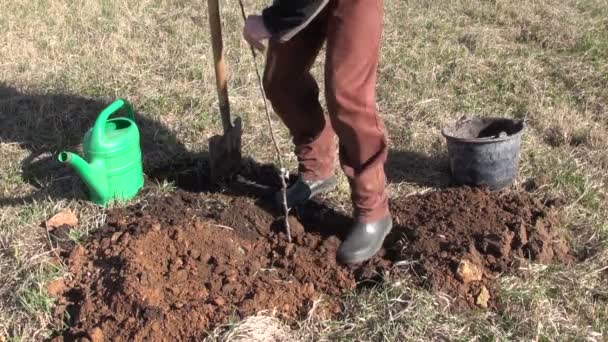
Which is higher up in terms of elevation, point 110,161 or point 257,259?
point 110,161

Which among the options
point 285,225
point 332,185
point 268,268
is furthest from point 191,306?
point 332,185

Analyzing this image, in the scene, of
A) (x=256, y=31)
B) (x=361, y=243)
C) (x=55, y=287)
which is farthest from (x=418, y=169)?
(x=55, y=287)

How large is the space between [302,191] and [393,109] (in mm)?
1547

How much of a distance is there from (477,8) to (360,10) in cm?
446

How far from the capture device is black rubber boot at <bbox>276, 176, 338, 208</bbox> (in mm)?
3795

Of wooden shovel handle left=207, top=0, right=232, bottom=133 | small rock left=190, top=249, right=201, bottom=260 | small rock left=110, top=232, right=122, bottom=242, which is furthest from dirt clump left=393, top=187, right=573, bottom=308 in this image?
small rock left=110, top=232, right=122, bottom=242

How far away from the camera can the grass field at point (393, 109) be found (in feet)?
10.2

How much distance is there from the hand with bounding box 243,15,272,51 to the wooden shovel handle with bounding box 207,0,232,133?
36 cm

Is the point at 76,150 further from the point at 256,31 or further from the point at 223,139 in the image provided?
the point at 256,31

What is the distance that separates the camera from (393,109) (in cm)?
513

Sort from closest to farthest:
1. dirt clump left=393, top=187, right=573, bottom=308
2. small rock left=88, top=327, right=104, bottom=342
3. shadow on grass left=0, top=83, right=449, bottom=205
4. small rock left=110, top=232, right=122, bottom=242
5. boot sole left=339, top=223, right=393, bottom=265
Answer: small rock left=88, top=327, right=104, bottom=342, dirt clump left=393, top=187, right=573, bottom=308, boot sole left=339, top=223, right=393, bottom=265, small rock left=110, top=232, right=122, bottom=242, shadow on grass left=0, top=83, right=449, bottom=205

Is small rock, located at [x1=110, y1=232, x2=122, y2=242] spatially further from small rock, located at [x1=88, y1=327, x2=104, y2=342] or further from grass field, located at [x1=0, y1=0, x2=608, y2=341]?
small rock, located at [x1=88, y1=327, x2=104, y2=342]

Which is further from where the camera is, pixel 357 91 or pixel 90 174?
pixel 90 174

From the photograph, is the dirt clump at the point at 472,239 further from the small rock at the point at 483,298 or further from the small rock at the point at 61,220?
the small rock at the point at 61,220
